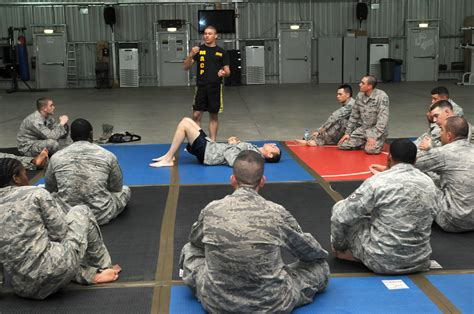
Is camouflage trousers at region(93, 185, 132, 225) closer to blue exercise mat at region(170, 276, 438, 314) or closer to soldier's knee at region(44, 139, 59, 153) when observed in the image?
blue exercise mat at region(170, 276, 438, 314)

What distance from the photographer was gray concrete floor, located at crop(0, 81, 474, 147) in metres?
12.3

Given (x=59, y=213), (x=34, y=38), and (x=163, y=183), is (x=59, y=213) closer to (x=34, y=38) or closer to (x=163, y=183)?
(x=163, y=183)

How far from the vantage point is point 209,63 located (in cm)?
1005

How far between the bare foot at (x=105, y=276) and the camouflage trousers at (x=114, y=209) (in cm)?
136

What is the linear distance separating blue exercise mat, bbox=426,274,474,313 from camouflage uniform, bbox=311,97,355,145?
5.75 metres

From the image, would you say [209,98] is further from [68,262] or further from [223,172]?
[68,262]

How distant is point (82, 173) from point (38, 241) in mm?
1649

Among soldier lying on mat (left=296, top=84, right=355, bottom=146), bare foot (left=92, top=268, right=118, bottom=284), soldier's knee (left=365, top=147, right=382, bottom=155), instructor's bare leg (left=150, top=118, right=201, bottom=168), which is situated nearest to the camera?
bare foot (left=92, top=268, right=118, bottom=284)

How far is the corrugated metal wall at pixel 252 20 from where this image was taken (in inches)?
960

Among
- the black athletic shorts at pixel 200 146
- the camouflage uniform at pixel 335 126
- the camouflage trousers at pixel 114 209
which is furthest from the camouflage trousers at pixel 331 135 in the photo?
the camouflage trousers at pixel 114 209

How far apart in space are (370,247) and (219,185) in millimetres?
3311

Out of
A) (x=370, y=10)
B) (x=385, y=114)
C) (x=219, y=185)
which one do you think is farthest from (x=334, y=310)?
(x=370, y=10)

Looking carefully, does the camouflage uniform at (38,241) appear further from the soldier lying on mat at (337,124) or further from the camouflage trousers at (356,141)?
the soldier lying on mat at (337,124)

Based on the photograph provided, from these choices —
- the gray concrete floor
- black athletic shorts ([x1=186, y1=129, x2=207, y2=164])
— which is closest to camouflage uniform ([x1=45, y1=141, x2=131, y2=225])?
black athletic shorts ([x1=186, y1=129, x2=207, y2=164])
